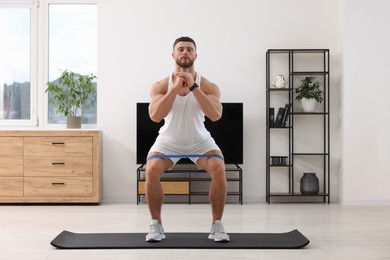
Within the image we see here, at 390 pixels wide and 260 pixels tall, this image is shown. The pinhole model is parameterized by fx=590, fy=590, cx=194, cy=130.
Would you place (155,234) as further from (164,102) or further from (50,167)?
(50,167)

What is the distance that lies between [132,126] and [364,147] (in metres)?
2.34

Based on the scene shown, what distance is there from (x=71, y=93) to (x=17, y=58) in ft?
2.49

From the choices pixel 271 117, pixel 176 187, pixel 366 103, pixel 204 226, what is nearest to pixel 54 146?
pixel 176 187

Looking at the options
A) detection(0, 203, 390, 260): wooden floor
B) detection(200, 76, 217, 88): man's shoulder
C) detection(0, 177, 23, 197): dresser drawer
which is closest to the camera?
detection(0, 203, 390, 260): wooden floor

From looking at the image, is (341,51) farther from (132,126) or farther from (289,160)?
(132,126)

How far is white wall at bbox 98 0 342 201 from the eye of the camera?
238 inches

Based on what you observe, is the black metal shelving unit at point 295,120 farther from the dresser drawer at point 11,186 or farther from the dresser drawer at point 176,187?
the dresser drawer at point 11,186

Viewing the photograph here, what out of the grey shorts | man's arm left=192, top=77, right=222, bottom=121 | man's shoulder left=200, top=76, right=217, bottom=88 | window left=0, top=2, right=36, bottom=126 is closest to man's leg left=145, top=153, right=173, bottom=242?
the grey shorts

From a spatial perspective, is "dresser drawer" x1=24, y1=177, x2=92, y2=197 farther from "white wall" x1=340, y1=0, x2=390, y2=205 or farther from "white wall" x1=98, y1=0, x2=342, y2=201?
"white wall" x1=340, y1=0, x2=390, y2=205

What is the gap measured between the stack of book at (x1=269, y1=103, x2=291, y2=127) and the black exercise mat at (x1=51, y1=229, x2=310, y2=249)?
6.50 ft

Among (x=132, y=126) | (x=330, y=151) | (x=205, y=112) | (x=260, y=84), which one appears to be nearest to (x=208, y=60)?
(x=260, y=84)

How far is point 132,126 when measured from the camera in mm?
6055

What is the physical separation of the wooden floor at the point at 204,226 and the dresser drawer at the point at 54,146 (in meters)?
0.52

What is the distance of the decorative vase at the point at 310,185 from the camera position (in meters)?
5.83
